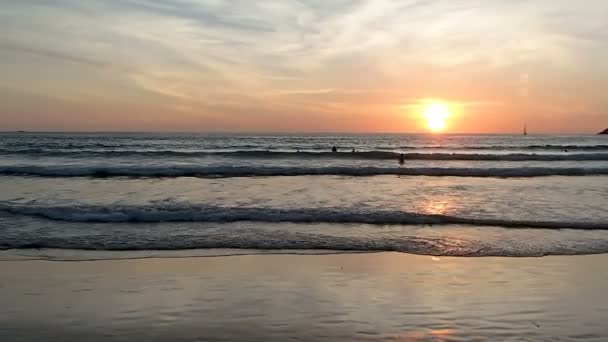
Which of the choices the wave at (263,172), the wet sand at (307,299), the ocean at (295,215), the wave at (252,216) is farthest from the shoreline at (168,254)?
the wave at (263,172)

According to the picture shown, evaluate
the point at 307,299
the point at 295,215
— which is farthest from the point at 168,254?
the point at 295,215

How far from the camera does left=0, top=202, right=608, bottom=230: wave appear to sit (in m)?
10.7

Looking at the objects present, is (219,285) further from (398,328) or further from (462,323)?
(462,323)

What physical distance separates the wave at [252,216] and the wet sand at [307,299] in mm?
3017

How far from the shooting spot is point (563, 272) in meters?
6.84

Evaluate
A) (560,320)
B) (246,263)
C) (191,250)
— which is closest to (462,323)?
(560,320)

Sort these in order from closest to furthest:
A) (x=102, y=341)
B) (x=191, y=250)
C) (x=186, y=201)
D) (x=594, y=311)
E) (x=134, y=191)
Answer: (x=102, y=341), (x=594, y=311), (x=191, y=250), (x=186, y=201), (x=134, y=191)

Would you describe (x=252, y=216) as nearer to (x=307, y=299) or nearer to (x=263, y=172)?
(x=307, y=299)

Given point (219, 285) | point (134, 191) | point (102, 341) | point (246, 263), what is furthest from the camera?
point (134, 191)

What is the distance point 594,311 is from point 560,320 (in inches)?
21.1

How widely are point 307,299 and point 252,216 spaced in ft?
18.5

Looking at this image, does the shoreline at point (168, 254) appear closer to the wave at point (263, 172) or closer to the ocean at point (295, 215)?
the ocean at point (295, 215)

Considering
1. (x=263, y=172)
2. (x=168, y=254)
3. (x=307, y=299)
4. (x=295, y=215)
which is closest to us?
(x=307, y=299)

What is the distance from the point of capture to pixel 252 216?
36.9ft
